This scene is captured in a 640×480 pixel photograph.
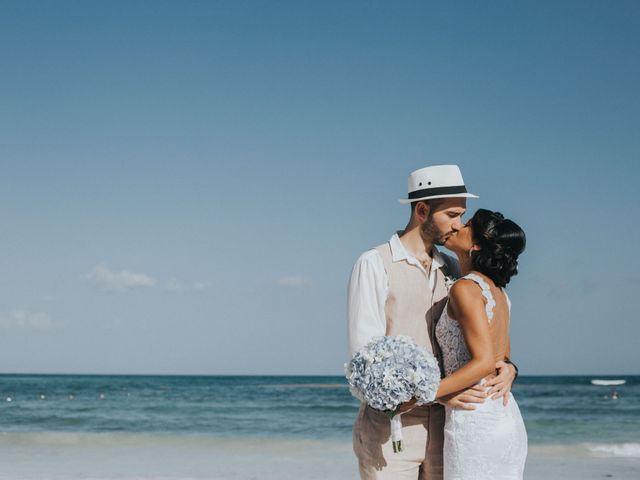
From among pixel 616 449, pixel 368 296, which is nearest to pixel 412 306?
pixel 368 296

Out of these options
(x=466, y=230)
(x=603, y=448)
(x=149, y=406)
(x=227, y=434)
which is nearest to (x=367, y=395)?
(x=466, y=230)

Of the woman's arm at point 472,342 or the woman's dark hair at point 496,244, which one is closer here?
the woman's arm at point 472,342

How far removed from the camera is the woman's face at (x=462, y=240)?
351 cm

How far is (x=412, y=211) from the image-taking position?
145 inches

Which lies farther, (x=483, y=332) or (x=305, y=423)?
(x=305, y=423)

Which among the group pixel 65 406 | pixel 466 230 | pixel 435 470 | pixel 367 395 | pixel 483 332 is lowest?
pixel 65 406

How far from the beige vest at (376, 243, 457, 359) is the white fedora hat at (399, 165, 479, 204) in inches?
12.3

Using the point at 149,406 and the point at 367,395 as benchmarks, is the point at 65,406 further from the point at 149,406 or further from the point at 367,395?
the point at 367,395

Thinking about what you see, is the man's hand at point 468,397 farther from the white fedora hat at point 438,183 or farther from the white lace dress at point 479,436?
the white fedora hat at point 438,183

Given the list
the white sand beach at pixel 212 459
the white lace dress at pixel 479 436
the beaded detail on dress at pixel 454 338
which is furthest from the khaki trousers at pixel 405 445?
the white sand beach at pixel 212 459

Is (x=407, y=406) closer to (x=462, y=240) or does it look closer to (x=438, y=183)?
(x=462, y=240)

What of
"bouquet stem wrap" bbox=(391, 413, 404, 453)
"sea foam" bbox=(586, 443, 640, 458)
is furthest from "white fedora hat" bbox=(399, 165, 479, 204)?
"sea foam" bbox=(586, 443, 640, 458)

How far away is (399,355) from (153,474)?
27.0ft

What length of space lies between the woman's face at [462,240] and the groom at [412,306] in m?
0.03
